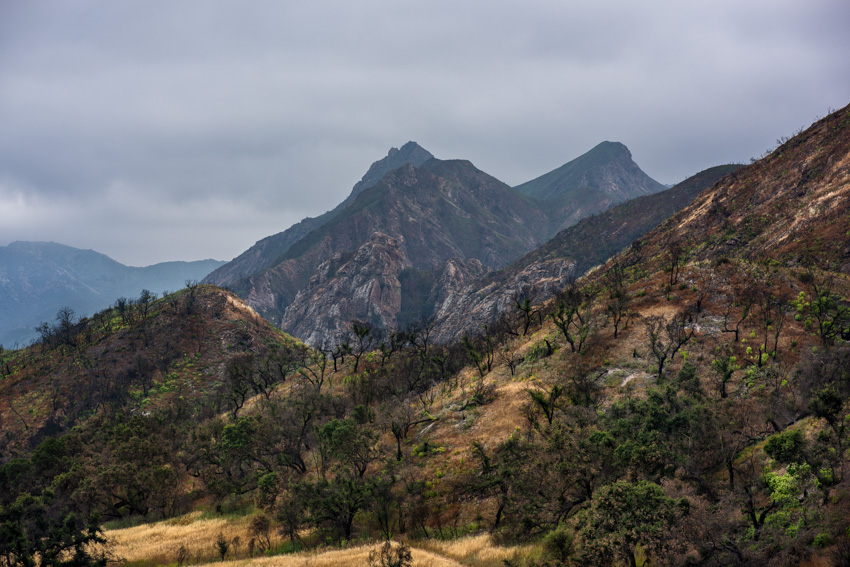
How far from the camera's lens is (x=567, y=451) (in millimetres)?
26781

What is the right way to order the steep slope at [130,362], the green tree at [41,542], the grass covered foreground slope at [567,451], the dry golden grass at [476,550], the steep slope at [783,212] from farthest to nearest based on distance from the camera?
the steep slope at [130,362] < the steep slope at [783,212] < the dry golden grass at [476,550] < the green tree at [41,542] < the grass covered foreground slope at [567,451]

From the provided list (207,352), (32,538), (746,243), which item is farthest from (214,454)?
(746,243)

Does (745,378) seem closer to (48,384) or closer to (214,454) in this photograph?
(214,454)

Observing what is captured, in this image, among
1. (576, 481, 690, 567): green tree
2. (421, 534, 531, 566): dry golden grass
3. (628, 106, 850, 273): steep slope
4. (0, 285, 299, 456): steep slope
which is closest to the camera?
(576, 481, 690, 567): green tree

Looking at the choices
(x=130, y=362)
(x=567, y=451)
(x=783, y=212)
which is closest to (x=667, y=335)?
(x=567, y=451)

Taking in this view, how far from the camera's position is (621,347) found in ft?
176

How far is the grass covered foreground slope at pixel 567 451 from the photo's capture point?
60.7ft

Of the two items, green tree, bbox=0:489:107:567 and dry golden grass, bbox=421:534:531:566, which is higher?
green tree, bbox=0:489:107:567

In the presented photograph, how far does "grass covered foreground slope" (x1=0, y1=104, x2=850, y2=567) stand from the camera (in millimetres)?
18500

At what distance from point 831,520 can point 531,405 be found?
29605 mm

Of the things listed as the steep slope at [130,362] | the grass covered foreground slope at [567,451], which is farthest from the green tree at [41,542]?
the steep slope at [130,362]

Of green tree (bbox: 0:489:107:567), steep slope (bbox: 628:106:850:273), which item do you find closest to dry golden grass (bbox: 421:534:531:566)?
green tree (bbox: 0:489:107:567)

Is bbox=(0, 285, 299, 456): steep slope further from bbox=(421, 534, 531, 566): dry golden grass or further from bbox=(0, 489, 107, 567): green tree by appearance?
bbox=(421, 534, 531, 566): dry golden grass

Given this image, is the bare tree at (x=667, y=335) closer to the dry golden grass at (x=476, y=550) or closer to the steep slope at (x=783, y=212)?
the steep slope at (x=783, y=212)
